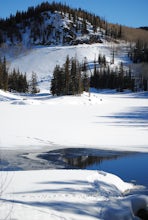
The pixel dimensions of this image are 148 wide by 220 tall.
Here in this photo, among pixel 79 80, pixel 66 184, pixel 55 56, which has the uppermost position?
pixel 55 56

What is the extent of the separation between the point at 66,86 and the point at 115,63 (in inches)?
3589

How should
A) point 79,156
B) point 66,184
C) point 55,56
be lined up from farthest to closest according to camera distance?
1. point 55,56
2. point 79,156
3. point 66,184

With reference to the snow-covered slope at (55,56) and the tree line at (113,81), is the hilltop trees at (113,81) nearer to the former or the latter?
the tree line at (113,81)

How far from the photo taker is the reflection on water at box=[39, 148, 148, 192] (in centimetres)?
1523

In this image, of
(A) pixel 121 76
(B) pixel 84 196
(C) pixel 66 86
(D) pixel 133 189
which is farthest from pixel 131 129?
(A) pixel 121 76

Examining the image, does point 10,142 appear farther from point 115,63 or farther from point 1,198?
point 115,63

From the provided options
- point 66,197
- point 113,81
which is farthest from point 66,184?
point 113,81

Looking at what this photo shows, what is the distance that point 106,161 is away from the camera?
687 inches

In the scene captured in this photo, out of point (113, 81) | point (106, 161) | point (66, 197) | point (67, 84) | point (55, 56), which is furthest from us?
point (55, 56)

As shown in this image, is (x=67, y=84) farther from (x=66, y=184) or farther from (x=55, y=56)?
(x=55, y=56)

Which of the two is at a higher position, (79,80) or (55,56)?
(55,56)

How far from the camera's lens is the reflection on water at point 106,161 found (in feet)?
50.0

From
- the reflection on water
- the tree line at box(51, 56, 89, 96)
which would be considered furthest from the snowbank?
the tree line at box(51, 56, 89, 96)

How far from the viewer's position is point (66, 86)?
3100 inches
